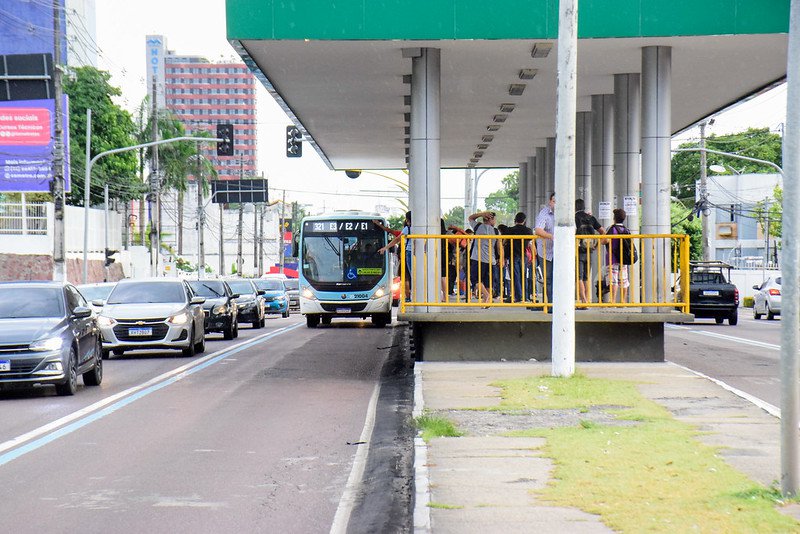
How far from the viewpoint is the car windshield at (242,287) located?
39.7 metres

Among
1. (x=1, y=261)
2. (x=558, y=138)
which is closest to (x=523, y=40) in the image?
(x=558, y=138)

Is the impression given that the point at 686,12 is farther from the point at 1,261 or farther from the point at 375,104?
the point at 1,261

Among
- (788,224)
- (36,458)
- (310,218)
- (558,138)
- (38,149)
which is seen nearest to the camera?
(788,224)

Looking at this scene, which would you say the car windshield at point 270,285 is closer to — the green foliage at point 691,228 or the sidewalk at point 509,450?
the sidewalk at point 509,450

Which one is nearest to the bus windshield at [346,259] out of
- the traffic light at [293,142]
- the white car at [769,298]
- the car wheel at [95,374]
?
the traffic light at [293,142]

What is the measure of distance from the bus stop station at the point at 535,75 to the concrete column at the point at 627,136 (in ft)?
0.09

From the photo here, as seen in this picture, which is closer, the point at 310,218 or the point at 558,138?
the point at 558,138

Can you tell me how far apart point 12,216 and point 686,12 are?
43679mm

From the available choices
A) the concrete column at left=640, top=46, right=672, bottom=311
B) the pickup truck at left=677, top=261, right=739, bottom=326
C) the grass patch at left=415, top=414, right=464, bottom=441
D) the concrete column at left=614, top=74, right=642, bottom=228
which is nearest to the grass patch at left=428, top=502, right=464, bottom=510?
the grass patch at left=415, top=414, right=464, bottom=441

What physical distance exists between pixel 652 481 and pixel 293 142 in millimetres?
27131

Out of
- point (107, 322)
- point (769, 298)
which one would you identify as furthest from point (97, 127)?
point (107, 322)

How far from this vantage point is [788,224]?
23.2ft

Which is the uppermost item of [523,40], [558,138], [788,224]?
[523,40]

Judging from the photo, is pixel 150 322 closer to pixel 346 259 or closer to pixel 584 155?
pixel 584 155
